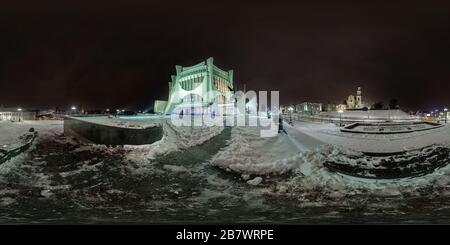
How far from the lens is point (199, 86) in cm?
10962

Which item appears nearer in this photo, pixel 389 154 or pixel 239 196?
pixel 239 196

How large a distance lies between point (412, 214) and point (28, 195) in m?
11.6

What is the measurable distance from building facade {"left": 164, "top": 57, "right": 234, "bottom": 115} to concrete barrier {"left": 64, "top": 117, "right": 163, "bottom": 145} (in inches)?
3054

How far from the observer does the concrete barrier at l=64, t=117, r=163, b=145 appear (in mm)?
21266

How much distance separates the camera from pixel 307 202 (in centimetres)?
1134

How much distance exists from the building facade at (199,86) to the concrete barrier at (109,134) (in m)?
77.6

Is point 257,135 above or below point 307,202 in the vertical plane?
above

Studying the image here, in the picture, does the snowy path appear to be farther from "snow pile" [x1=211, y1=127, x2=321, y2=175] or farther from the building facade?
the building facade

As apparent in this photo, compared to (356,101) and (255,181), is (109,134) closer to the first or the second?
(255,181)

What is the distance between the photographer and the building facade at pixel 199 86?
105819mm

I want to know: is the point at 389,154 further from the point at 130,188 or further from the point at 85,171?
the point at 85,171

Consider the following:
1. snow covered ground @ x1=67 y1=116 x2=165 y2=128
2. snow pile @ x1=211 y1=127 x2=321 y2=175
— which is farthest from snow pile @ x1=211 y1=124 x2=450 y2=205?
snow covered ground @ x1=67 y1=116 x2=165 y2=128

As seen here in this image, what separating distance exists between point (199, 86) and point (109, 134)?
89.0m
